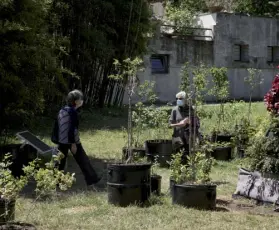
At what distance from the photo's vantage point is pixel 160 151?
9.66 meters

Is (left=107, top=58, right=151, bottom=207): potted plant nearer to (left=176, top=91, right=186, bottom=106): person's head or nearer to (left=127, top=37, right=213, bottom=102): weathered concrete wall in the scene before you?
(left=176, top=91, right=186, bottom=106): person's head

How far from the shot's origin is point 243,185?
282 inches

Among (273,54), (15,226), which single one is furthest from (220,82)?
(273,54)

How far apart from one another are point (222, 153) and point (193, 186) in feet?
13.5

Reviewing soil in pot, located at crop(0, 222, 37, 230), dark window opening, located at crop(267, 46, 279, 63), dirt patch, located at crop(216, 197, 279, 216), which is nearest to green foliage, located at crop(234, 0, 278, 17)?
dark window opening, located at crop(267, 46, 279, 63)

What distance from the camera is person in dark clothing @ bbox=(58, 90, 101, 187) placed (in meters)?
7.86

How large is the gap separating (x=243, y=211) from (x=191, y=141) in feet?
4.81

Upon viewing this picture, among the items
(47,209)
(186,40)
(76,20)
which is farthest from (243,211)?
(186,40)

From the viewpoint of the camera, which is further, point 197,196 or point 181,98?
point 181,98

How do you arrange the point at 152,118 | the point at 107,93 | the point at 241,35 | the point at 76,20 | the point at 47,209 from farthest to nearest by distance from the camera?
the point at 241,35, the point at 107,93, the point at 76,20, the point at 152,118, the point at 47,209

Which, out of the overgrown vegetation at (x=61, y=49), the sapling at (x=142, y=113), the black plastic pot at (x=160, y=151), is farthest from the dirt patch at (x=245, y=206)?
the overgrown vegetation at (x=61, y=49)

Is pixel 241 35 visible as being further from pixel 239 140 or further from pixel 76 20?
pixel 239 140

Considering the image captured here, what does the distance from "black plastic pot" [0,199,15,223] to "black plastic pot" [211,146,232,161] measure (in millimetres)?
5771

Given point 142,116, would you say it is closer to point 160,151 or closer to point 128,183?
point 160,151
